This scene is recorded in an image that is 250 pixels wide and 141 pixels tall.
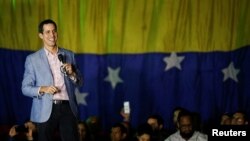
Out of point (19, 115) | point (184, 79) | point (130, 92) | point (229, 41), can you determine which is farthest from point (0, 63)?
point (229, 41)

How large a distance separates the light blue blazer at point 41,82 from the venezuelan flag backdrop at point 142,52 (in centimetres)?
265

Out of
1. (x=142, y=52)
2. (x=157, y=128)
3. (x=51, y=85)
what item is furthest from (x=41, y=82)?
(x=142, y=52)

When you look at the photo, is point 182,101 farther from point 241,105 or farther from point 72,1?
point 72,1

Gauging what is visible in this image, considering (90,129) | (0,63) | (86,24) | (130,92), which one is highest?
(86,24)

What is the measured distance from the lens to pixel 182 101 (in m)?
5.70

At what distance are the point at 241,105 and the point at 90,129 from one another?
1739 millimetres

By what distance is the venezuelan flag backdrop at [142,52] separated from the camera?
5.49m

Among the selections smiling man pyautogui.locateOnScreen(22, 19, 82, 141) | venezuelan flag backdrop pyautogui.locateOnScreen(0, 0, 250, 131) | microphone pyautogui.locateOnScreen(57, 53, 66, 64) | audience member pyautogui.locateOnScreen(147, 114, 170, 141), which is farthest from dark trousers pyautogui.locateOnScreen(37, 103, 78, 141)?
venezuelan flag backdrop pyautogui.locateOnScreen(0, 0, 250, 131)

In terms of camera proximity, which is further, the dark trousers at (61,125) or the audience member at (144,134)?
the audience member at (144,134)

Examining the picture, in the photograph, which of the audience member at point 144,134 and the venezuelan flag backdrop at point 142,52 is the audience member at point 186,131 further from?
the venezuelan flag backdrop at point 142,52

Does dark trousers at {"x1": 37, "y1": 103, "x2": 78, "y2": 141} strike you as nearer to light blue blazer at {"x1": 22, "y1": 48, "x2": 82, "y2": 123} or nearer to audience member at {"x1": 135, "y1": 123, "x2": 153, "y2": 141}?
light blue blazer at {"x1": 22, "y1": 48, "x2": 82, "y2": 123}

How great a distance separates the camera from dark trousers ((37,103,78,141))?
9.21 ft

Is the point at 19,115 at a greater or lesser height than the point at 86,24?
lesser

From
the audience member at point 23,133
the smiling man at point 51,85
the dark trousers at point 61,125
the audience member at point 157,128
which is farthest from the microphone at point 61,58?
the audience member at point 157,128
